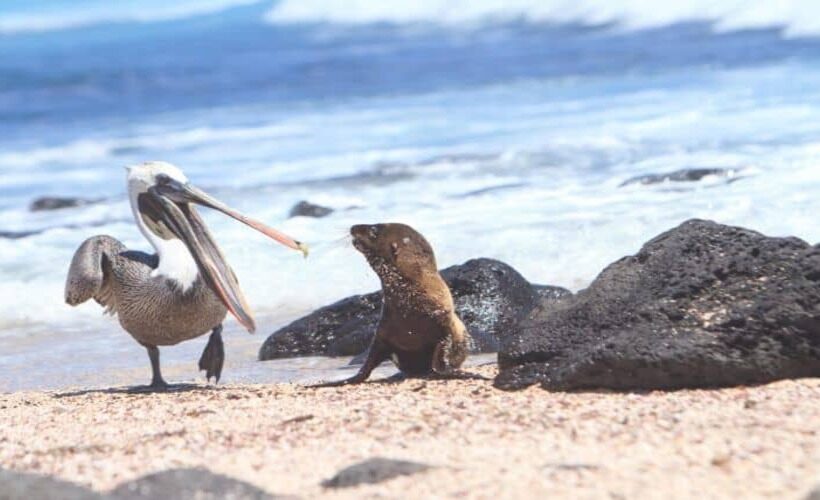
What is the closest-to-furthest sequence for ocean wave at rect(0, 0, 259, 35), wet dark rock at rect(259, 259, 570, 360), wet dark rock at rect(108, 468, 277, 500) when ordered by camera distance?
wet dark rock at rect(108, 468, 277, 500) < wet dark rock at rect(259, 259, 570, 360) < ocean wave at rect(0, 0, 259, 35)

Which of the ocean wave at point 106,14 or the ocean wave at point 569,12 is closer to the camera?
the ocean wave at point 569,12

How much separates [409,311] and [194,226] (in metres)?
1.38

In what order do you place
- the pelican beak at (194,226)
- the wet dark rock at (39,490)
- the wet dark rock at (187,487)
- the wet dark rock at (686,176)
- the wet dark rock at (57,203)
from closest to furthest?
the wet dark rock at (39,490), the wet dark rock at (187,487), the pelican beak at (194,226), the wet dark rock at (686,176), the wet dark rock at (57,203)

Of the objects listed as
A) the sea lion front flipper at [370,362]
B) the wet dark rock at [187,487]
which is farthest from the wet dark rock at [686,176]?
the wet dark rock at [187,487]

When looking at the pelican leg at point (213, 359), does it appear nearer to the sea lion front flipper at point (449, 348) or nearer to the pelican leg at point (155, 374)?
the pelican leg at point (155, 374)

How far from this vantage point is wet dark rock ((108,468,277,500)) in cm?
491

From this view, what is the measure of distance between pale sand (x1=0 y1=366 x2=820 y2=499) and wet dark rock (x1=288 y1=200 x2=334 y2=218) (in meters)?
8.28

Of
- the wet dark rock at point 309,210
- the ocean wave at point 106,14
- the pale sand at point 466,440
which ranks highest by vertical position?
the ocean wave at point 106,14

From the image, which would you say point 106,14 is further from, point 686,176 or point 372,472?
point 372,472

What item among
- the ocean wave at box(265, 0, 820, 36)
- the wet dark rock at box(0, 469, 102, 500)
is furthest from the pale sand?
the ocean wave at box(265, 0, 820, 36)

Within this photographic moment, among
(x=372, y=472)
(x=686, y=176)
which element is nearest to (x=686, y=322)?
(x=372, y=472)

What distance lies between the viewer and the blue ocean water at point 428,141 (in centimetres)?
1256

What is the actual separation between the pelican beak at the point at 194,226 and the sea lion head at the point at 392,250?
0.64 metres

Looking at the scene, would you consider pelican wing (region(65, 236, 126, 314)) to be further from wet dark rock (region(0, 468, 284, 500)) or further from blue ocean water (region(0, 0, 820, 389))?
wet dark rock (region(0, 468, 284, 500))
